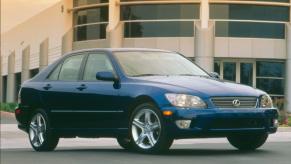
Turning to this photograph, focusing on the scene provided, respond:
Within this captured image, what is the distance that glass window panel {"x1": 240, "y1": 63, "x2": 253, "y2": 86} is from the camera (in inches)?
1585

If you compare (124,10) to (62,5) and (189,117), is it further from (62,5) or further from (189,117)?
(189,117)

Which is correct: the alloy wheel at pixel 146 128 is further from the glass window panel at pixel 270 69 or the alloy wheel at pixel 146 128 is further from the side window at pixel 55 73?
the glass window panel at pixel 270 69

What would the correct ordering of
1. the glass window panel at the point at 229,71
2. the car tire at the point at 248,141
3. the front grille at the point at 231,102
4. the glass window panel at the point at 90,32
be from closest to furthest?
the front grille at the point at 231,102
the car tire at the point at 248,141
the glass window panel at the point at 229,71
the glass window panel at the point at 90,32

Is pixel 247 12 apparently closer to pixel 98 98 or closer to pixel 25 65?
pixel 25 65

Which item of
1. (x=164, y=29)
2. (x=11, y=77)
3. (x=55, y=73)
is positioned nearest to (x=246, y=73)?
(x=164, y=29)

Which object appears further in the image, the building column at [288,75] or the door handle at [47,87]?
the building column at [288,75]

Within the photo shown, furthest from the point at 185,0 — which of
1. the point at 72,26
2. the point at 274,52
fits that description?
the point at 72,26

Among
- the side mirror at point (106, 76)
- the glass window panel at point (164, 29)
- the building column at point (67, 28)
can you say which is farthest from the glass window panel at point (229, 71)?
the side mirror at point (106, 76)

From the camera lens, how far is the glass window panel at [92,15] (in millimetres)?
43594

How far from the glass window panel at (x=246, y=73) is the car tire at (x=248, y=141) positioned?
29120 millimetres

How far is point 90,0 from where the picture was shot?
44594mm

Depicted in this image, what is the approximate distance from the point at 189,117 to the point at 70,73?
2.69 meters

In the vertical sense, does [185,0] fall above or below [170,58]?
above

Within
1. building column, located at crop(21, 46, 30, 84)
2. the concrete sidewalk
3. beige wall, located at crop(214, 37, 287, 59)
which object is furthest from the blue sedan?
building column, located at crop(21, 46, 30, 84)
